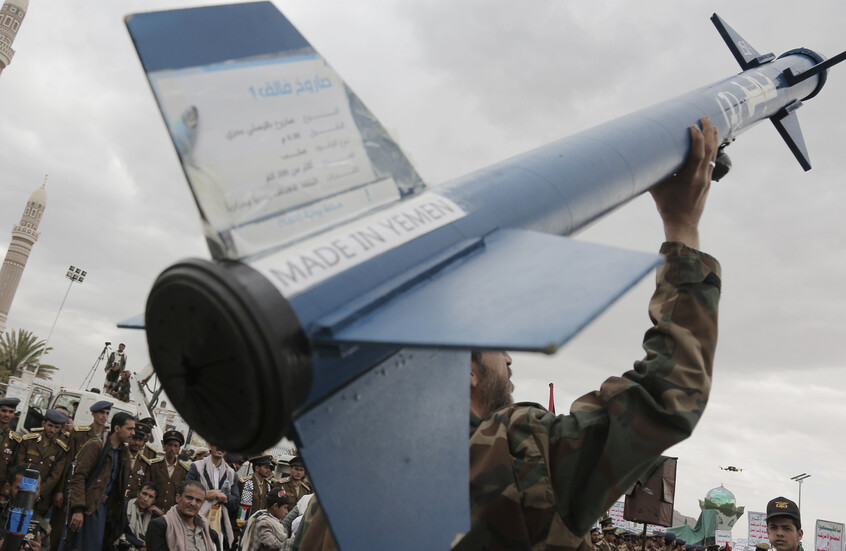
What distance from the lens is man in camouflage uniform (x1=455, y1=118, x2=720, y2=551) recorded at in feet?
5.27

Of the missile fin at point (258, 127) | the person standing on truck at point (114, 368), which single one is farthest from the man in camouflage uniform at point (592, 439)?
the person standing on truck at point (114, 368)

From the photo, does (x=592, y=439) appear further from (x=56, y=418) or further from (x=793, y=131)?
(x=56, y=418)

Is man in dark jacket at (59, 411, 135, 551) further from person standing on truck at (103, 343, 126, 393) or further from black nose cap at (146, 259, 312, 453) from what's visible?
person standing on truck at (103, 343, 126, 393)

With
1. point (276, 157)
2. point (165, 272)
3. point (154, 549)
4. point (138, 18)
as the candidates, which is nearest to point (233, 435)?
point (165, 272)

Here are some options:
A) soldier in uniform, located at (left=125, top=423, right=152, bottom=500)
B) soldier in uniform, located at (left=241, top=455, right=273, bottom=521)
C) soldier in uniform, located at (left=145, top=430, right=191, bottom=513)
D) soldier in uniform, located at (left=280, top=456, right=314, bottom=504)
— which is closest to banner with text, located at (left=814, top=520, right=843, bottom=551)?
soldier in uniform, located at (left=280, top=456, right=314, bottom=504)

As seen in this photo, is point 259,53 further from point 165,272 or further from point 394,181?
point 165,272

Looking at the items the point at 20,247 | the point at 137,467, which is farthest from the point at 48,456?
the point at 20,247

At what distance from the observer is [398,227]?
1.64 m

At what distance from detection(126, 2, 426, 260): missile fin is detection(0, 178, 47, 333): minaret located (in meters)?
59.0

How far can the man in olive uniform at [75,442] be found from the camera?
20.2 feet

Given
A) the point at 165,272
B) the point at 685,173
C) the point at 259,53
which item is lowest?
the point at 165,272

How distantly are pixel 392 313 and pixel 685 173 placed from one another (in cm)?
159

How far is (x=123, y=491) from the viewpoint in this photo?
6125 millimetres

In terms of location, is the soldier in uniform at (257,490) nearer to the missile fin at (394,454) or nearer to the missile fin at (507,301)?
the missile fin at (394,454)
